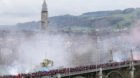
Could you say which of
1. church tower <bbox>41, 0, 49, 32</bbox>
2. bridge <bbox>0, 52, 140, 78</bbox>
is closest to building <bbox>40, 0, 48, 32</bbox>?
church tower <bbox>41, 0, 49, 32</bbox>

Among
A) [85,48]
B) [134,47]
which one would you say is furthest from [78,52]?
[134,47]

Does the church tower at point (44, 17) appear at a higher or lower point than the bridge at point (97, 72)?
higher

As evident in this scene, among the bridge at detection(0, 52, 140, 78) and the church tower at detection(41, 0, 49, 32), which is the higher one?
the church tower at detection(41, 0, 49, 32)

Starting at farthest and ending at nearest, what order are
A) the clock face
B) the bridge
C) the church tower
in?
the clock face → the church tower → the bridge

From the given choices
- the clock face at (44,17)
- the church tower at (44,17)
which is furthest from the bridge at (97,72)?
the clock face at (44,17)

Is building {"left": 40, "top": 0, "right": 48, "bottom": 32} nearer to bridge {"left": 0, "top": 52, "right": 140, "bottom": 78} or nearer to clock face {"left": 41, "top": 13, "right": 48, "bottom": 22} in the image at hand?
clock face {"left": 41, "top": 13, "right": 48, "bottom": 22}

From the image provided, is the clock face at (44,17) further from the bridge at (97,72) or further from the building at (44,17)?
the bridge at (97,72)

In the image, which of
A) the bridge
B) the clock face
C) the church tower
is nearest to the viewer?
the bridge

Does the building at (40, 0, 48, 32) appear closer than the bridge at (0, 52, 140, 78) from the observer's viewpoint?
No

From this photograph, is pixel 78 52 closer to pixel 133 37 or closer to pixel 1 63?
pixel 133 37

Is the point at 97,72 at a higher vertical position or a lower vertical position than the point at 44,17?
lower

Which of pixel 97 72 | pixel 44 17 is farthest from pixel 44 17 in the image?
pixel 97 72

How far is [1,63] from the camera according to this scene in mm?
91250

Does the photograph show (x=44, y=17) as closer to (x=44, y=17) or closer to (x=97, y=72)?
(x=44, y=17)
